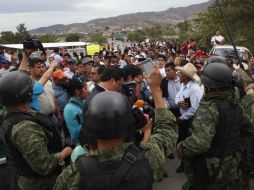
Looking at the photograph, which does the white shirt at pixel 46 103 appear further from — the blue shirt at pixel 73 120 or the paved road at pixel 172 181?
the paved road at pixel 172 181

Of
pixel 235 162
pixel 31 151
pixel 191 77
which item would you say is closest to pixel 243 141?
pixel 235 162

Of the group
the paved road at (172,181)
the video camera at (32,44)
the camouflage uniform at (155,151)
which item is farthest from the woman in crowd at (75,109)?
the paved road at (172,181)

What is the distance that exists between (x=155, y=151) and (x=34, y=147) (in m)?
0.96

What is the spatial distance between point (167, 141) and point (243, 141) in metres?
1.97

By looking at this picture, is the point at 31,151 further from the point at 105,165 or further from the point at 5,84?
the point at 105,165

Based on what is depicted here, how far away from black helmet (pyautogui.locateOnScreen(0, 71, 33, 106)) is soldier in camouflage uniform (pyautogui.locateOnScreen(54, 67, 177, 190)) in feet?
3.15

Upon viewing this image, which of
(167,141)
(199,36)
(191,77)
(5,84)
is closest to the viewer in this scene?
(167,141)

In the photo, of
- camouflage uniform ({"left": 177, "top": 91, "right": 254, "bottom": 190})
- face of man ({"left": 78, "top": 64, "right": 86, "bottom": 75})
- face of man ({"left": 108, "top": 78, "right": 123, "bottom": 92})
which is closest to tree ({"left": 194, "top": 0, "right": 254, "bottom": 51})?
face of man ({"left": 78, "top": 64, "right": 86, "bottom": 75})

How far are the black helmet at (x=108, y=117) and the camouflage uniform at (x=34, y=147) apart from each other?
781 millimetres

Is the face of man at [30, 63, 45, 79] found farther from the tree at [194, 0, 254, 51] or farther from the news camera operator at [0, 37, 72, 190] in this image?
the tree at [194, 0, 254, 51]

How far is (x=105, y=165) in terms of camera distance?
1.77 meters

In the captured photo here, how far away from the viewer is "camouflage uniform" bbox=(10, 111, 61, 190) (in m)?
2.48

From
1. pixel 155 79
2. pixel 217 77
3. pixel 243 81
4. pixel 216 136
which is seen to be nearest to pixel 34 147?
pixel 155 79

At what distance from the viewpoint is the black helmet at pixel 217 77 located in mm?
3211
